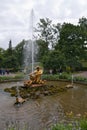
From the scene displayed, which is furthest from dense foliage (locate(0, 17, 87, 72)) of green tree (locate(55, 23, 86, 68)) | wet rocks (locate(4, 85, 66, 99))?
wet rocks (locate(4, 85, 66, 99))

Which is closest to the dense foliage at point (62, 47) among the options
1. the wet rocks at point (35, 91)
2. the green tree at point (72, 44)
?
the green tree at point (72, 44)

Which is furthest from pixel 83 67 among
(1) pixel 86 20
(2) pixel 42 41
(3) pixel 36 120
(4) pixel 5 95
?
(3) pixel 36 120

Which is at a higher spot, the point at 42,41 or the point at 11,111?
the point at 42,41

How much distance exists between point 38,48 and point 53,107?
3969cm

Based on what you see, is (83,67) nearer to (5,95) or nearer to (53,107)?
(5,95)

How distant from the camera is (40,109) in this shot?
14523mm

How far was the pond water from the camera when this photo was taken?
1159cm

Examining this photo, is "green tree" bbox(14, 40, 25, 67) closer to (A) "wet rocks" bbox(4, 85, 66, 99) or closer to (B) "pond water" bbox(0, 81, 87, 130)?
(A) "wet rocks" bbox(4, 85, 66, 99)

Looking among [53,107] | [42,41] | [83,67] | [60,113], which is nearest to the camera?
[60,113]

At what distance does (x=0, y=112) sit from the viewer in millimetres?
13695

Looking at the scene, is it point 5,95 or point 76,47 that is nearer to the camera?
point 5,95

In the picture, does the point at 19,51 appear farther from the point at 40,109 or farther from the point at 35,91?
the point at 40,109

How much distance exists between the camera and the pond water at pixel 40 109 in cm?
1159

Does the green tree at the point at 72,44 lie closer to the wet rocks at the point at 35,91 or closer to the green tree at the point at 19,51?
the green tree at the point at 19,51
